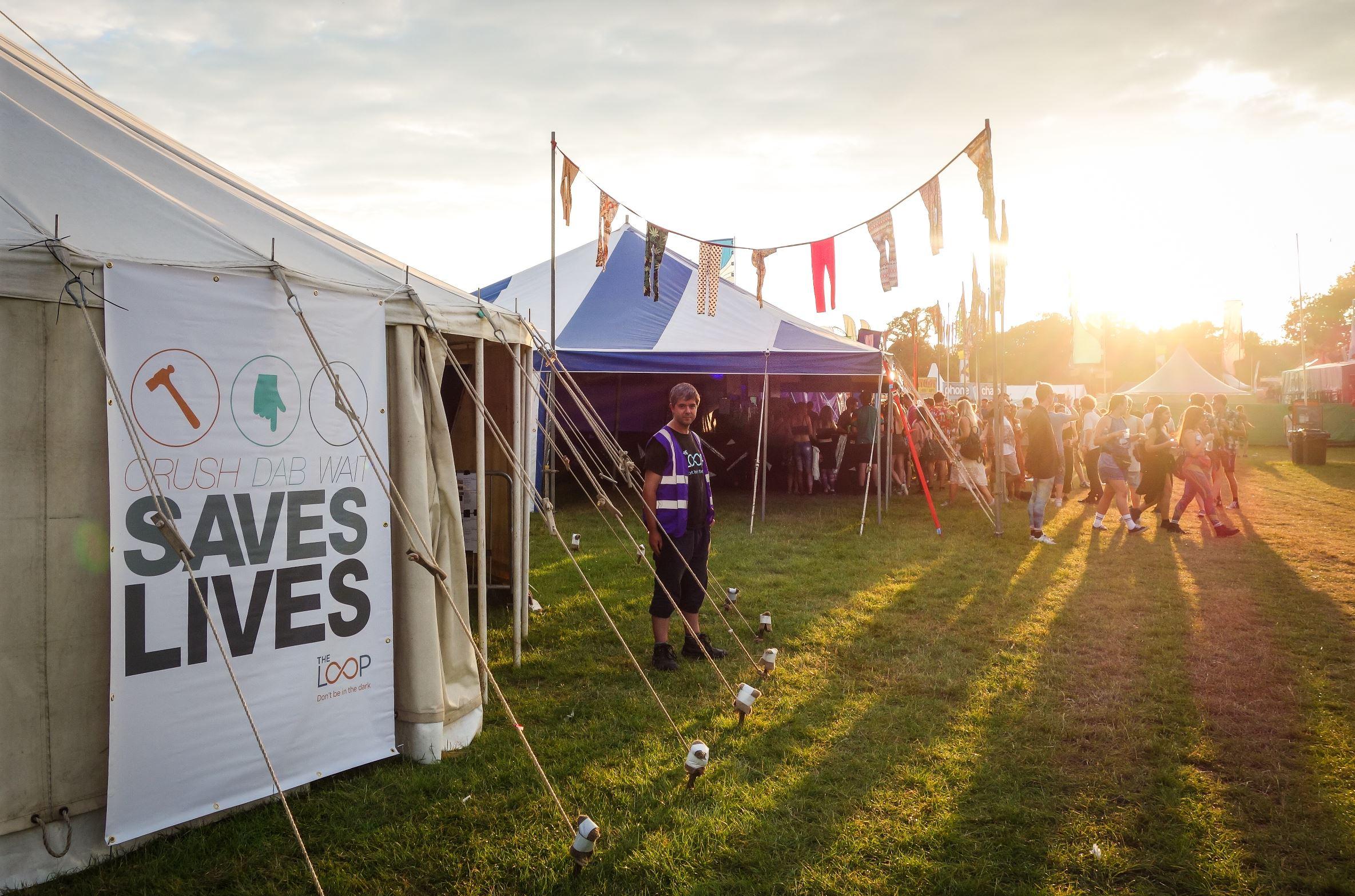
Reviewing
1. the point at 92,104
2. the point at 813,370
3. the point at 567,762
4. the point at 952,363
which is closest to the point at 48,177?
the point at 92,104

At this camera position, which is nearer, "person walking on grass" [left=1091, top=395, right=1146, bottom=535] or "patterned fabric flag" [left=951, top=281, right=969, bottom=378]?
"person walking on grass" [left=1091, top=395, right=1146, bottom=535]

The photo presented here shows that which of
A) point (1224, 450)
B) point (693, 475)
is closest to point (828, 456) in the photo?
point (1224, 450)

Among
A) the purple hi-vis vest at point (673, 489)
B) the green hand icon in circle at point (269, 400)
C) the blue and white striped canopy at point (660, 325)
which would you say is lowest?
the purple hi-vis vest at point (673, 489)

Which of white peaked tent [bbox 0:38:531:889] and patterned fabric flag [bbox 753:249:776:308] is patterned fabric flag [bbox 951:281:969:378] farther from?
white peaked tent [bbox 0:38:531:889]

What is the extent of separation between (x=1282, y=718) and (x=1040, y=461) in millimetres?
4805

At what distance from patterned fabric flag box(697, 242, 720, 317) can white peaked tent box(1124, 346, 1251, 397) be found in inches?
871

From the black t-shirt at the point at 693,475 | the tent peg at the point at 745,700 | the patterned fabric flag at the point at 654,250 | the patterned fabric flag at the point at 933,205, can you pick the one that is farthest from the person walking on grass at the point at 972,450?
the tent peg at the point at 745,700

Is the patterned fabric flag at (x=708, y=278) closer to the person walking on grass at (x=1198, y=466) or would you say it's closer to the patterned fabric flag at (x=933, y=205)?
the patterned fabric flag at (x=933, y=205)

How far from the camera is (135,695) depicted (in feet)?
8.96

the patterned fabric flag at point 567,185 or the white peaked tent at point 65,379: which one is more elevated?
the patterned fabric flag at point 567,185

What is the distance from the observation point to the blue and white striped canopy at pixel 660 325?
9.82m

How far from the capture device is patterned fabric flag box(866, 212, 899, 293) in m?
8.55

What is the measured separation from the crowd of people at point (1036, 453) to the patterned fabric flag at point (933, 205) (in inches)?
83.9

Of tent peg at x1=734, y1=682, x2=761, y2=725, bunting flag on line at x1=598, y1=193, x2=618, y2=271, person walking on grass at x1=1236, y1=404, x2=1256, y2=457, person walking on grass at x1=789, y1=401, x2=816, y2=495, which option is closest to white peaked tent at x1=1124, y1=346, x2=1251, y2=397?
person walking on grass at x1=1236, y1=404, x2=1256, y2=457
